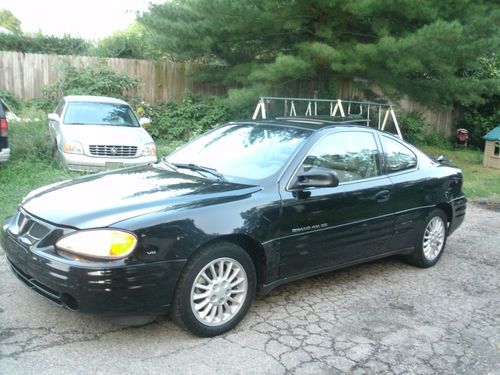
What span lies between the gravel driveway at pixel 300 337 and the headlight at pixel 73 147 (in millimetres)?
3856

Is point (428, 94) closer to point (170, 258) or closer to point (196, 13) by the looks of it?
point (196, 13)

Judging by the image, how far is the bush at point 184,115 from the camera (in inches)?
556

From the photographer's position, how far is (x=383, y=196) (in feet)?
16.3

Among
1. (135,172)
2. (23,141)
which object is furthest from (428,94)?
(135,172)

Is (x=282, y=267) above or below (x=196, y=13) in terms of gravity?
below

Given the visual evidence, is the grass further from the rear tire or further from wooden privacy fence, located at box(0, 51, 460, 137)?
the rear tire

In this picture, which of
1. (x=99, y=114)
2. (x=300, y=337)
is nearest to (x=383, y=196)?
(x=300, y=337)

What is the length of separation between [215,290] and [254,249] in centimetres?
48

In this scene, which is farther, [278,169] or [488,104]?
[488,104]

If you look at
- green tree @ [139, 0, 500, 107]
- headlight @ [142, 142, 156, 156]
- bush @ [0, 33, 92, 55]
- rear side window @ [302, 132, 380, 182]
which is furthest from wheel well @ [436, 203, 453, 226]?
bush @ [0, 33, 92, 55]

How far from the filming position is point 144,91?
602 inches

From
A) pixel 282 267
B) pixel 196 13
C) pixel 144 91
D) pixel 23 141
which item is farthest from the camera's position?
pixel 144 91

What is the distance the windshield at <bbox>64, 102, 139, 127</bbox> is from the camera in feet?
32.6

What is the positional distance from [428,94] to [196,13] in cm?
623
